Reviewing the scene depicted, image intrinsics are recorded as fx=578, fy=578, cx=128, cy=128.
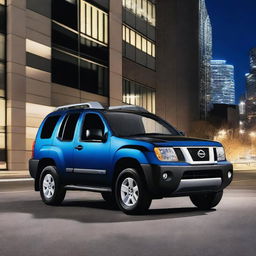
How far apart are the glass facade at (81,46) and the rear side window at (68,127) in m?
30.0

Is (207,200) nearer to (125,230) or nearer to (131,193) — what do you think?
(131,193)

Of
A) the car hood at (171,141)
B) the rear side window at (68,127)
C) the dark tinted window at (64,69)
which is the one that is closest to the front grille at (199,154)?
the car hood at (171,141)

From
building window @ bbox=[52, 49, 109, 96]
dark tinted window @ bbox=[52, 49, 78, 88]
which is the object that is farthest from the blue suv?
building window @ bbox=[52, 49, 109, 96]

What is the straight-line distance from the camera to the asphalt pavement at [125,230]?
7.19m

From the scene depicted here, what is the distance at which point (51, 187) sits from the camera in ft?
41.9

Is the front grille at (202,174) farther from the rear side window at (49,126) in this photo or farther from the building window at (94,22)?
the building window at (94,22)

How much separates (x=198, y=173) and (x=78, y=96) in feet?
114

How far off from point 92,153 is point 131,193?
1.43 m

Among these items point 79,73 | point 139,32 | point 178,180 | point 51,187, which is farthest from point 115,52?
point 178,180

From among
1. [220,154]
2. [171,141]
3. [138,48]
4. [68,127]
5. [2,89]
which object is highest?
[138,48]

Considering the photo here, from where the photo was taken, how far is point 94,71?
47.8m

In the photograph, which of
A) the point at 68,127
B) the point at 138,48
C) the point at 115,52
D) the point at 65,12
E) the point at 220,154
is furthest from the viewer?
the point at 138,48

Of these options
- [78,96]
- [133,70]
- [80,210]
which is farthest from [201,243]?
[133,70]

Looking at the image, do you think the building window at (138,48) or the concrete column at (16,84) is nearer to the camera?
the concrete column at (16,84)
